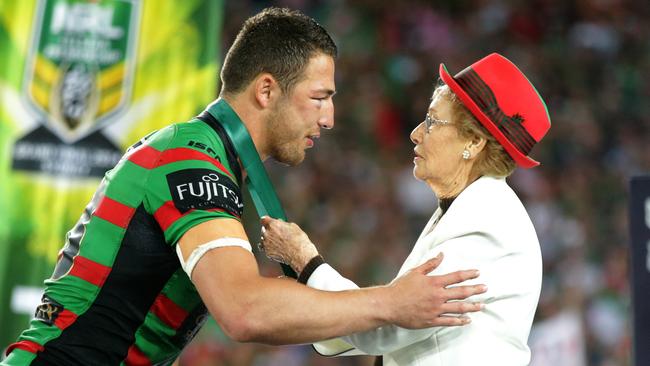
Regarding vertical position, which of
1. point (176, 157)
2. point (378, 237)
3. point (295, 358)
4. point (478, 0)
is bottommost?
point (295, 358)

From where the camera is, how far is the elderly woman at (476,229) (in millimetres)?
2646

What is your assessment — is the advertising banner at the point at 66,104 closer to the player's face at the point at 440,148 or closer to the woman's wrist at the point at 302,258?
the player's face at the point at 440,148

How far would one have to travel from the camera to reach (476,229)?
2652 millimetres

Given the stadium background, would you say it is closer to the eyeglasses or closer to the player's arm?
the eyeglasses

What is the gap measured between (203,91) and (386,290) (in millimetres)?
2932

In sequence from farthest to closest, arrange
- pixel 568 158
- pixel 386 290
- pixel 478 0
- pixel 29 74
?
1. pixel 478 0
2. pixel 568 158
3. pixel 29 74
4. pixel 386 290

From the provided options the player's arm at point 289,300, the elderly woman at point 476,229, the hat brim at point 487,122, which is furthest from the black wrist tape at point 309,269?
the hat brim at point 487,122

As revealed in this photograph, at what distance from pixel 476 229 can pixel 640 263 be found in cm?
91

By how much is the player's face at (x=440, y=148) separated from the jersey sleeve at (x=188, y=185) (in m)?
0.61

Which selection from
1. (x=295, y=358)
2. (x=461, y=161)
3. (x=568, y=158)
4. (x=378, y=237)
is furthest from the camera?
(x=568, y=158)

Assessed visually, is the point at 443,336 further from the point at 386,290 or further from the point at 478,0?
the point at 478,0

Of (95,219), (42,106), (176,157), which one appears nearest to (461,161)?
(176,157)

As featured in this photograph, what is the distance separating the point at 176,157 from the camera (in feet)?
8.61

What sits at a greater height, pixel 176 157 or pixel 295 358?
pixel 176 157
